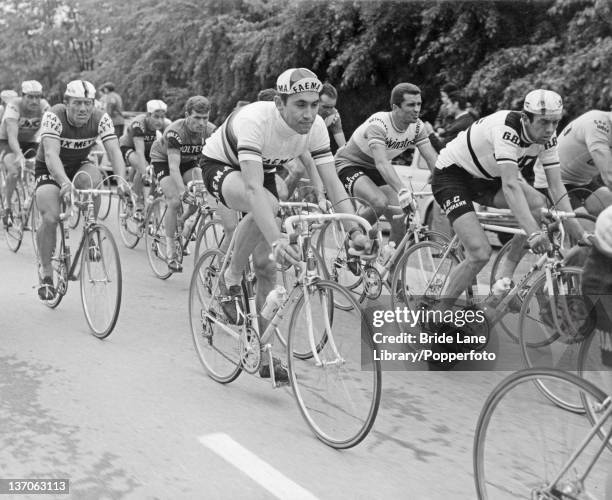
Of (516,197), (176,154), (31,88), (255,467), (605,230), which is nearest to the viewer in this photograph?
(605,230)

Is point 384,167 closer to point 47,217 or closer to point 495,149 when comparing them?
point 495,149

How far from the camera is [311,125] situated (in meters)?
4.81

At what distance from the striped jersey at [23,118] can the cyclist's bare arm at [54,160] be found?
12.6 feet

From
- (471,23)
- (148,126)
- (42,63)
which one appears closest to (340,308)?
(148,126)

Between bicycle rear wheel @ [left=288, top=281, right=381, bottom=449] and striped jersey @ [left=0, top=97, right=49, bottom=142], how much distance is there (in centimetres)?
725

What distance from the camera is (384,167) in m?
6.93

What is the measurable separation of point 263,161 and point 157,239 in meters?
3.91

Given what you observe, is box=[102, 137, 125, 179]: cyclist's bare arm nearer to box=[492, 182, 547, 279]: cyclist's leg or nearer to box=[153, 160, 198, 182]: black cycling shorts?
box=[153, 160, 198, 182]: black cycling shorts

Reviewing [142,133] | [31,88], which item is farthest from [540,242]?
[31,88]

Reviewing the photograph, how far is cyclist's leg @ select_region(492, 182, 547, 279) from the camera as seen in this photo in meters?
6.05

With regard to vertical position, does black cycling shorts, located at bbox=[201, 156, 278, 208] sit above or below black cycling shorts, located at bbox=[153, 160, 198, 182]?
below

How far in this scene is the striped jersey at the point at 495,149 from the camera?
5.41 metres

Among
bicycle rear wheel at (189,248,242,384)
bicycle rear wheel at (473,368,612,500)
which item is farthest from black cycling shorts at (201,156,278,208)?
bicycle rear wheel at (473,368,612,500)

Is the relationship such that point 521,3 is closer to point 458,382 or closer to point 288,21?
point 288,21
